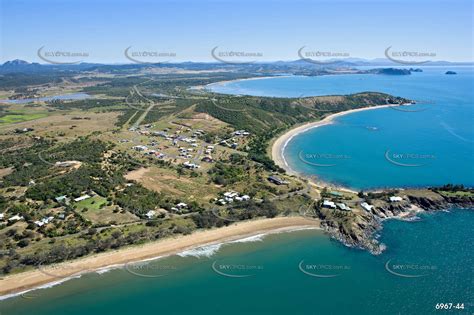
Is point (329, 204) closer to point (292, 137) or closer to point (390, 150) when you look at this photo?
point (390, 150)

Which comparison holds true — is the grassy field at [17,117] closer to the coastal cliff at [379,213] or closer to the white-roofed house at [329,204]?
the white-roofed house at [329,204]

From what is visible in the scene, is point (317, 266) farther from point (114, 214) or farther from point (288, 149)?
point (288, 149)

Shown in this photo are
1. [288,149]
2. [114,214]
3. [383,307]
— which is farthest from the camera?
[288,149]

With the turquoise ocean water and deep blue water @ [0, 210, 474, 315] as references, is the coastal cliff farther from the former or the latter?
deep blue water @ [0, 210, 474, 315]

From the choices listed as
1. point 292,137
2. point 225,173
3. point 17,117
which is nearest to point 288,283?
point 225,173

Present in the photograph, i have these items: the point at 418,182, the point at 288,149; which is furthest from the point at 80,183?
the point at 418,182
